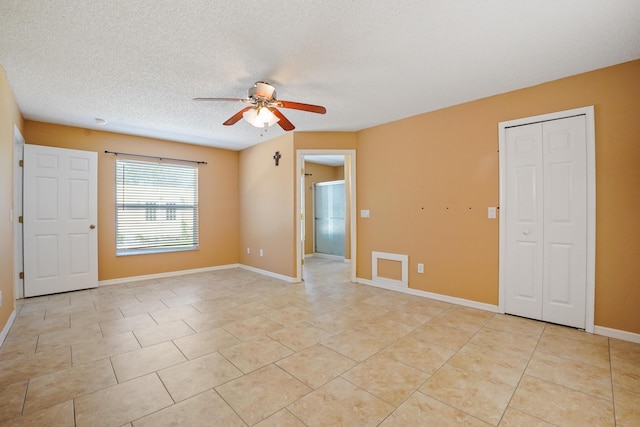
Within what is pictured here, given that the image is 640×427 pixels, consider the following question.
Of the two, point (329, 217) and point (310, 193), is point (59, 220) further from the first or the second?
point (329, 217)

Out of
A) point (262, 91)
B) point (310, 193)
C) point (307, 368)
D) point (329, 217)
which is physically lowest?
point (307, 368)

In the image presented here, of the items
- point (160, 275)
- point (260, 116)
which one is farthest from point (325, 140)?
point (160, 275)

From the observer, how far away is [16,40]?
2.18 m

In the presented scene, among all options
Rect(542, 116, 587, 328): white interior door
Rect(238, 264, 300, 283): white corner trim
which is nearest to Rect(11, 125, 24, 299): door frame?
Rect(238, 264, 300, 283): white corner trim

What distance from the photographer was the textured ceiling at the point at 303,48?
189 centimetres

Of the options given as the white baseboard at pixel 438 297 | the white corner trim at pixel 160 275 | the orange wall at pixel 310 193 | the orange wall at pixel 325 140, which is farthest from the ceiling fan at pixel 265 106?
the orange wall at pixel 310 193

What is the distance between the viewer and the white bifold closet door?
2.74 metres

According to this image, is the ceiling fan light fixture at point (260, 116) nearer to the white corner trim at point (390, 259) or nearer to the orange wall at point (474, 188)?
the orange wall at point (474, 188)

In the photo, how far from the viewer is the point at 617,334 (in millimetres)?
2555

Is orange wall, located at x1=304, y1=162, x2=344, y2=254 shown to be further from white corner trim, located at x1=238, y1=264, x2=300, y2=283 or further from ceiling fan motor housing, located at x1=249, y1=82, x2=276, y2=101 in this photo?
ceiling fan motor housing, located at x1=249, y1=82, x2=276, y2=101

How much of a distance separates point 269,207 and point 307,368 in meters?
3.46

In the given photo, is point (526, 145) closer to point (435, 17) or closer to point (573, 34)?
point (573, 34)

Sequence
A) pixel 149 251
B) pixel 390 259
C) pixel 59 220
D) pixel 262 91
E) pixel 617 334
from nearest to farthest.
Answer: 1. pixel 617 334
2. pixel 262 91
3. pixel 59 220
4. pixel 390 259
5. pixel 149 251

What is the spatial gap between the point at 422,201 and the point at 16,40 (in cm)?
419
